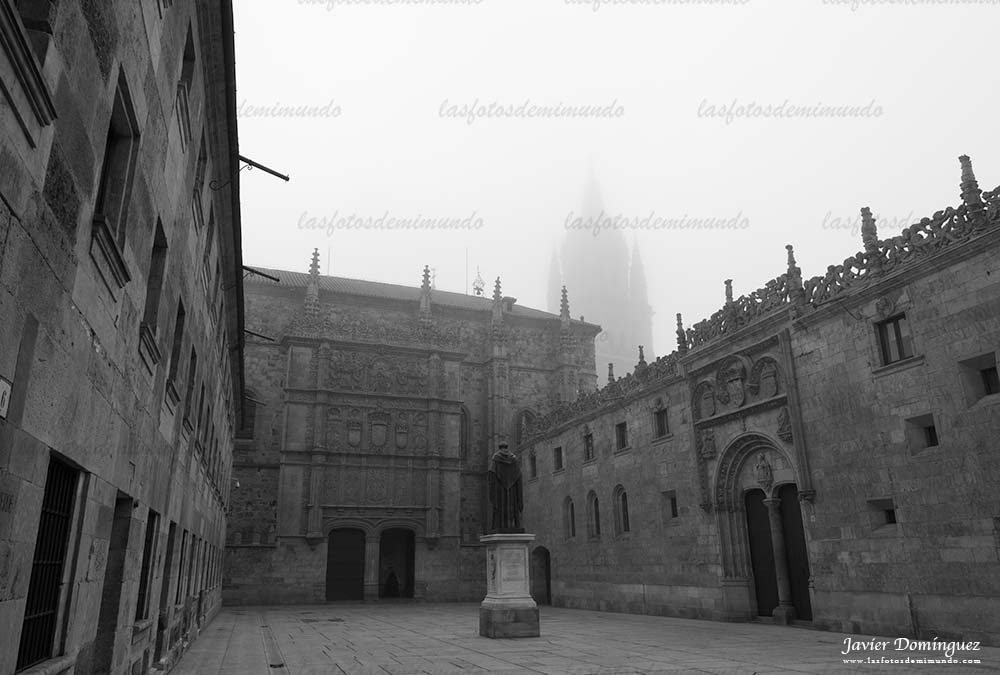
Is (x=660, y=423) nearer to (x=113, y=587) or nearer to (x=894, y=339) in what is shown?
(x=894, y=339)

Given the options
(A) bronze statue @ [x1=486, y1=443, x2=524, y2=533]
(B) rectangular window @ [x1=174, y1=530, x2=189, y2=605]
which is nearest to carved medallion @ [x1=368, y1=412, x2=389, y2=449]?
(A) bronze statue @ [x1=486, y1=443, x2=524, y2=533]

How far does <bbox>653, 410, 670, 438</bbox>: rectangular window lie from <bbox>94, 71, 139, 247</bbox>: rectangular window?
2127cm

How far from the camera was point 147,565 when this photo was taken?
31.6 feet

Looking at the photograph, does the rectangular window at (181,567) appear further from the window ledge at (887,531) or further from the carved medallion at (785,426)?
the carved medallion at (785,426)

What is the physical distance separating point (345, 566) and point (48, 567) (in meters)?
32.5

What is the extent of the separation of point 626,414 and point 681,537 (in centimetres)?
562

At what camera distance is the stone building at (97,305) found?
3.99 metres

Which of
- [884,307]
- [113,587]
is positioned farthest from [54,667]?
[884,307]

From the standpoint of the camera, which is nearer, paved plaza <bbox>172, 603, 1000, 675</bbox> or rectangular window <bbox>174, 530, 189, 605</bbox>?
paved plaza <bbox>172, 603, 1000, 675</bbox>

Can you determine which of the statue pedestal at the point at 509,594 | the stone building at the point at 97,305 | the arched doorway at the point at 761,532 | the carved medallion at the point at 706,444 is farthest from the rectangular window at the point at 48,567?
the carved medallion at the point at 706,444

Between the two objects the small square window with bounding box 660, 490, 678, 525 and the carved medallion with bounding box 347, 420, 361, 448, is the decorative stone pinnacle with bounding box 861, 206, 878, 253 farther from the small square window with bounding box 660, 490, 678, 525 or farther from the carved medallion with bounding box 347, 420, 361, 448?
the carved medallion with bounding box 347, 420, 361, 448

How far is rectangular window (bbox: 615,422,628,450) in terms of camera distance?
90.6 feet

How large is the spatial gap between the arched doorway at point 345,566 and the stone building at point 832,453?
1367 cm

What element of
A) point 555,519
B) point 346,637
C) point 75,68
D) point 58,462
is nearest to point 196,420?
point 346,637
